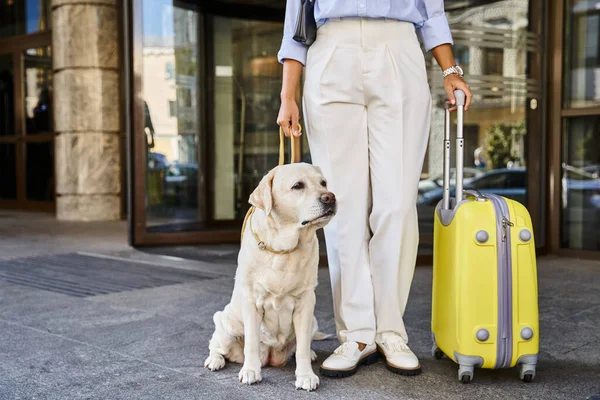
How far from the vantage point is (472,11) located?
6.06m

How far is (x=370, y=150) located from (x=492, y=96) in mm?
3611

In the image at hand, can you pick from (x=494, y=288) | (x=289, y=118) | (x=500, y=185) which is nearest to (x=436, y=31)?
(x=289, y=118)

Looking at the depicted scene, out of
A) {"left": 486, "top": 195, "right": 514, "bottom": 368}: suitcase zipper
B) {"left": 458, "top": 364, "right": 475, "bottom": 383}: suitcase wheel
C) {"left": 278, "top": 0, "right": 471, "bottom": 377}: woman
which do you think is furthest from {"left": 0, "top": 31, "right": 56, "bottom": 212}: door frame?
{"left": 486, "top": 195, "right": 514, "bottom": 368}: suitcase zipper

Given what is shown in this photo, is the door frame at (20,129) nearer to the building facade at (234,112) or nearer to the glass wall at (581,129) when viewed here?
the building facade at (234,112)

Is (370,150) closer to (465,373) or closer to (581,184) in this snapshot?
(465,373)

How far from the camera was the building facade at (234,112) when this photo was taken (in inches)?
222

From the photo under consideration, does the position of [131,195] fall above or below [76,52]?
below

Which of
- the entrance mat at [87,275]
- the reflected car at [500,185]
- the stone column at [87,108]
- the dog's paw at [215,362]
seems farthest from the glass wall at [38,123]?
the dog's paw at [215,362]

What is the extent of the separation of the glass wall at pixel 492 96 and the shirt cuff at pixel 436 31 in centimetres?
314

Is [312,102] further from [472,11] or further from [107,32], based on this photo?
[107,32]

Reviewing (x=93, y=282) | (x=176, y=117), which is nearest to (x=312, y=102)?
(x=93, y=282)

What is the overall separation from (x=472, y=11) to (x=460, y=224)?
13.8 ft

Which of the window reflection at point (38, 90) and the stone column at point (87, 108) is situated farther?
the window reflection at point (38, 90)

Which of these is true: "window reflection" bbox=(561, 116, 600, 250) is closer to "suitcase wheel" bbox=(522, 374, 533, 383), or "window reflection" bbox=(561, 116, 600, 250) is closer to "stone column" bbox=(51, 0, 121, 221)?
"suitcase wheel" bbox=(522, 374, 533, 383)
